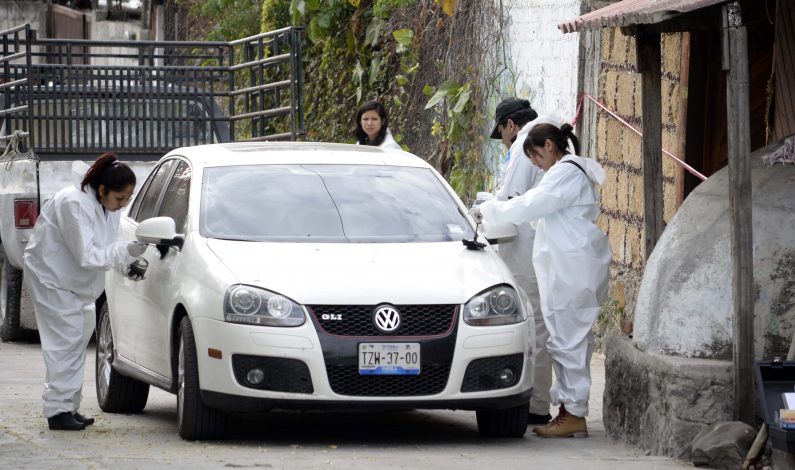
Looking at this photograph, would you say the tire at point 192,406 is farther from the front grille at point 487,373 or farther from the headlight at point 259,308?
the front grille at point 487,373

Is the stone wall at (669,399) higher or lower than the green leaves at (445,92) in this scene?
lower

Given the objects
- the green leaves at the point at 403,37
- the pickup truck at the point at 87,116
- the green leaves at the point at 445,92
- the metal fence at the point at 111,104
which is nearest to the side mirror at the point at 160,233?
the pickup truck at the point at 87,116

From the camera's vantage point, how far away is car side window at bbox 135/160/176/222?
9398 mm

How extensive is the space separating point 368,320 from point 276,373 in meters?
0.51

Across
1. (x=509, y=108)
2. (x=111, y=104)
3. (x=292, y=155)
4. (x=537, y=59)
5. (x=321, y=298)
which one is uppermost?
(x=537, y=59)

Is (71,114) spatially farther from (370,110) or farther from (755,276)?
(755,276)

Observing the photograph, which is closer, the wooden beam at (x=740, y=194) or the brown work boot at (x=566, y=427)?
the wooden beam at (x=740, y=194)

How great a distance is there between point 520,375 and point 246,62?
7.85 meters

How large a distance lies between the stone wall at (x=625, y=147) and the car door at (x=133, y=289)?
3.79 metres

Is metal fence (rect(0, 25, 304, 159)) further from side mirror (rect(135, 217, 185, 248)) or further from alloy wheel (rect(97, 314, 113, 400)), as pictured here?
side mirror (rect(135, 217, 185, 248))

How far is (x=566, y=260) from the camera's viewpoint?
8258 millimetres

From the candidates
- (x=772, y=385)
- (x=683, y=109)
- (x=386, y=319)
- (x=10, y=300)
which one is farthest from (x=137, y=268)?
(x=10, y=300)

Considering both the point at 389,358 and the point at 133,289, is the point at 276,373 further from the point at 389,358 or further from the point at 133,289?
the point at 133,289

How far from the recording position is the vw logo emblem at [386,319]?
7.48 meters
